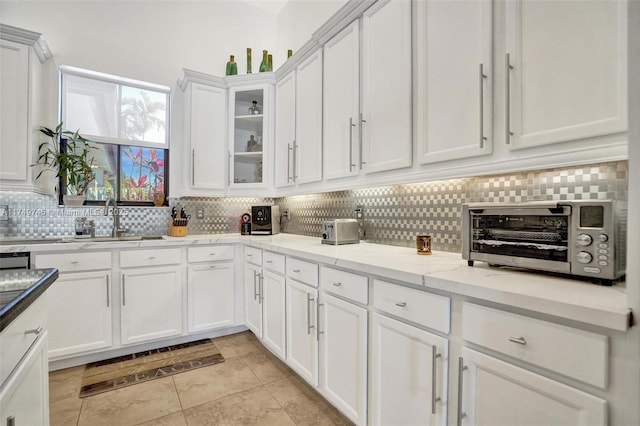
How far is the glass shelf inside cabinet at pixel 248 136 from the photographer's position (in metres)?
3.26

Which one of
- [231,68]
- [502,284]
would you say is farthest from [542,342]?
[231,68]

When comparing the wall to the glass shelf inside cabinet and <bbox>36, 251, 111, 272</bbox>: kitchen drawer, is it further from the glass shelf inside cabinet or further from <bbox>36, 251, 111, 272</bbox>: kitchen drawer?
<bbox>36, 251, 111, 272</bbox>: kitchen drawer

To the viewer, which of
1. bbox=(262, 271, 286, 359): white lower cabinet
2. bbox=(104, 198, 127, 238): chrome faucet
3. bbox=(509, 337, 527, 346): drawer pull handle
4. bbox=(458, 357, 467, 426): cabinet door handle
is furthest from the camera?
bbox=(104, 198, 127, 238): chrome faucet

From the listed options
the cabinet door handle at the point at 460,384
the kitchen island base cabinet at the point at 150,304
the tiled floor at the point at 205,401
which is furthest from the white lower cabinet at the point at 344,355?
the kitchen island base cabinet at the point at 150,304

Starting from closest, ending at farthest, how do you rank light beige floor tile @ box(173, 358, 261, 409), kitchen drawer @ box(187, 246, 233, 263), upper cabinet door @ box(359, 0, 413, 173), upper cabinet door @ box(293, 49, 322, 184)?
1. upper cabinet door @ box(359, 0, 413, 173)
2. light beige floor tile @ box(173, 358, 261, 409)
3. upper cabinet door @ box(293, 49, 322, 184)
4. kitchen drawer @ box(187, 246, 233, 263)

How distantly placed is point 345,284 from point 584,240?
3.25 feet

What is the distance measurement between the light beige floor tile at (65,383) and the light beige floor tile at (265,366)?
44.6 inches

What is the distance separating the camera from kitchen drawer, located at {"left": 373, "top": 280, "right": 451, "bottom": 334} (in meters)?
1.13

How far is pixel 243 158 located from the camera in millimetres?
3303

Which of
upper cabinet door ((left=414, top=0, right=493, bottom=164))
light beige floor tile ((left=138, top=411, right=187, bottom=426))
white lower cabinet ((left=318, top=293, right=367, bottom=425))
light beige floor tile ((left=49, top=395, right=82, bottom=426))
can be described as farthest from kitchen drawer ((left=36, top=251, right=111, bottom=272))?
upper cabinet door ((left=414, top=0, right=493, bottom=164))

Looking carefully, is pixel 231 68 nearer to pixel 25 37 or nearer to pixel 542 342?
pixel 25 37

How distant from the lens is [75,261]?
237 cm

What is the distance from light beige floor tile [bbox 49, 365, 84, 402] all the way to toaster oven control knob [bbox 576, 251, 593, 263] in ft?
9.34

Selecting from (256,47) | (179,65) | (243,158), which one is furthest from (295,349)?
(256,47)
